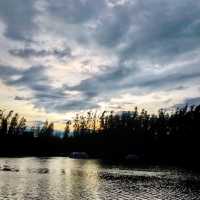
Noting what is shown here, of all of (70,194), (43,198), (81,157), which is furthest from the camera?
(81,157)

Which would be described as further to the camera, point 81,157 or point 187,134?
point 81,157

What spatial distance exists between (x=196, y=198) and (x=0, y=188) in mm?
27311

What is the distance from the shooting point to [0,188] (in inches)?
2176

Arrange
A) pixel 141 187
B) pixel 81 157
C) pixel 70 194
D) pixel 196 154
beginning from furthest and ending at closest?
pixel 81 157 < pixel 196 154 < pixel 141 187 < pixel 70 194

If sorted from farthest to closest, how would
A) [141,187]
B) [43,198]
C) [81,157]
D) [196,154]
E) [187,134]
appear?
[81,157], [187,134], [196,154], [141,187], [43,198]

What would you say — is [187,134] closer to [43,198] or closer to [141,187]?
[141,187]

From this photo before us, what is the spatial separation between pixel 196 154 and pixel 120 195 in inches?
4726

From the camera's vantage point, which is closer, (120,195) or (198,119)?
(120,195)

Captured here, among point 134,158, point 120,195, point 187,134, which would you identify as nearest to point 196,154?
point 187,134

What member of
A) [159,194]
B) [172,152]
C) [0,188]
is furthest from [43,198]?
[172,152]

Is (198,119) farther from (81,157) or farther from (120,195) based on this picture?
(120,195)

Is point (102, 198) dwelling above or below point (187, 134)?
below

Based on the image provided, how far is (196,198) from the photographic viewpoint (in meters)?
53.7

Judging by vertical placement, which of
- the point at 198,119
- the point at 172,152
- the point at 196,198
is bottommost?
the point at 196,198
